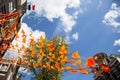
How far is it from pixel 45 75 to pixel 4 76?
5.75 meters

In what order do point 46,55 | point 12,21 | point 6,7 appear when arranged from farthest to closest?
point 12,21 → point 46,55 → point 6,7

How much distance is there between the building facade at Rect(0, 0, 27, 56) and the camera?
30.8m

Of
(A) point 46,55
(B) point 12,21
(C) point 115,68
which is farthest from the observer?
(B) point 12,21

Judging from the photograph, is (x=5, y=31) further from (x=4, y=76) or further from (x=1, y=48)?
(x=4, y=76)

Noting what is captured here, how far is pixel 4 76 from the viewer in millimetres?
28734

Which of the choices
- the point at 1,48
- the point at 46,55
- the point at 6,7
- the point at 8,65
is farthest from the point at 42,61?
→ the point at 6,7

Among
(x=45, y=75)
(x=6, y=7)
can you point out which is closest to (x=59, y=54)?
(x=45, y=75)

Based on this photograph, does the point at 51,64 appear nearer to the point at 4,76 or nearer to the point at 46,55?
the point at 46,55

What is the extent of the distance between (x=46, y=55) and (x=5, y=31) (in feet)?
24.7

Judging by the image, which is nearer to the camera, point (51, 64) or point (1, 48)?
point (51, 64)

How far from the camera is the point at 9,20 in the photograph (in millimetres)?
33000

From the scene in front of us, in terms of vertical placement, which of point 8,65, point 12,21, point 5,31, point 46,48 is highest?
point 12,21

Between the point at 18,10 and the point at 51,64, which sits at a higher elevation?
the point at 18,10

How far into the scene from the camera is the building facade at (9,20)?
101ft
